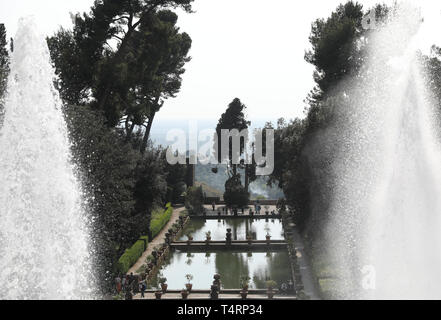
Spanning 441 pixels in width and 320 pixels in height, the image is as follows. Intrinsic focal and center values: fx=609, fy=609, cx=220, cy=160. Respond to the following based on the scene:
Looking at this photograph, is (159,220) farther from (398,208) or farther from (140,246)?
(398,208)

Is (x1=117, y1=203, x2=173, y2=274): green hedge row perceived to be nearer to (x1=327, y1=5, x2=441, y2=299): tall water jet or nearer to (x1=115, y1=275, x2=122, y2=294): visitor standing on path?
(x1=115, y1=275, x2=122, y2=294): visitor standing on path

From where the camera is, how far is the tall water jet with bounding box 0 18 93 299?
13.4 meters

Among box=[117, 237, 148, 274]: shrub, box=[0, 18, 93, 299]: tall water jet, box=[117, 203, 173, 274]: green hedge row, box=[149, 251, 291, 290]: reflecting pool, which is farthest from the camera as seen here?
box=[117, 203, 173, 274]: green hedge row

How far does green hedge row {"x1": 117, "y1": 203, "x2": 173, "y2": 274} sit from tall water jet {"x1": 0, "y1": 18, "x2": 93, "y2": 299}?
509 inches

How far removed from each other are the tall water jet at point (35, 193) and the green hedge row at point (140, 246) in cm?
1292

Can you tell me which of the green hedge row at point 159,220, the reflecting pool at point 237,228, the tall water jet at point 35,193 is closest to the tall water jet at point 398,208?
the tall water jet at point 35,193

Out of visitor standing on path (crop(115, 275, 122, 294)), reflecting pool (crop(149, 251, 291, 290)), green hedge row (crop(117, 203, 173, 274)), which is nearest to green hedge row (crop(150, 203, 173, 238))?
green hedge row (crop(117, 203, 173, 274))

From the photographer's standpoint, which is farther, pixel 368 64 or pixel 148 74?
pixel 368 64

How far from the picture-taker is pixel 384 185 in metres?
17.8

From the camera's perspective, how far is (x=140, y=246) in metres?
32.7

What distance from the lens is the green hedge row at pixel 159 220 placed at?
126 ft

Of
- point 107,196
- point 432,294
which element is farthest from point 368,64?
point 432,294

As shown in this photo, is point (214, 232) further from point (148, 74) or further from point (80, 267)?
point (80, 267)
